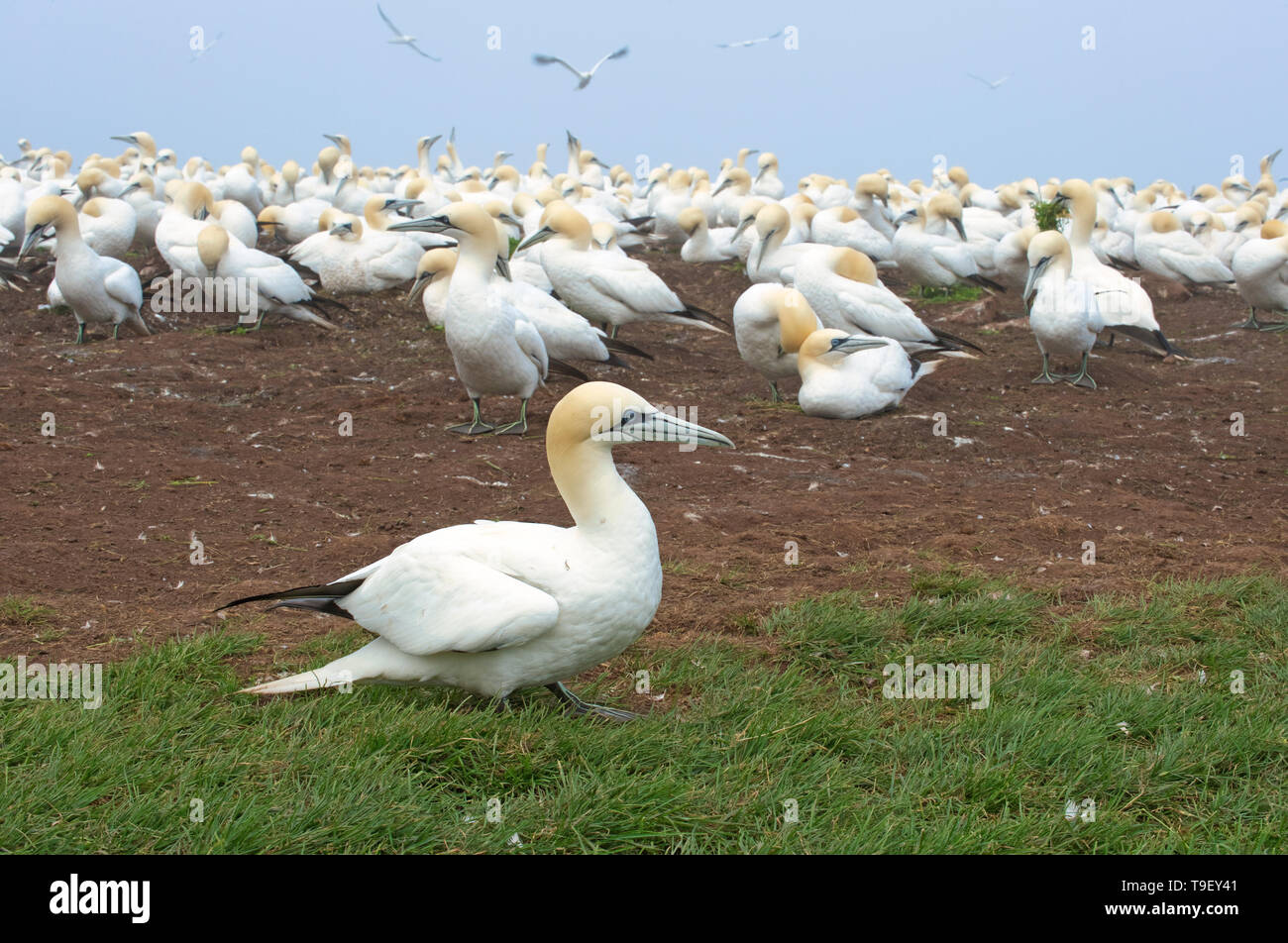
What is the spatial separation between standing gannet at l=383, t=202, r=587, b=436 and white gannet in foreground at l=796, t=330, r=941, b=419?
210 centimetres

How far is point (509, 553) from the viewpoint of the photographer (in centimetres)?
394

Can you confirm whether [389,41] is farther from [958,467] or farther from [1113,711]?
[1113,711]

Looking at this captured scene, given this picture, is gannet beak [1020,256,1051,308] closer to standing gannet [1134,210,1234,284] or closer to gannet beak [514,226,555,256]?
gannet beak [514,226,555,256]

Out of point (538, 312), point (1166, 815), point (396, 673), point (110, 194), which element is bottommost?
point (1166, 815)

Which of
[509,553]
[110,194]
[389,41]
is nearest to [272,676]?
[509,553]

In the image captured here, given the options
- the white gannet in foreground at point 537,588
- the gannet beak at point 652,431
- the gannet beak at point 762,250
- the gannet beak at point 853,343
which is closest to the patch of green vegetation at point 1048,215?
the gannet beak at point 762,250

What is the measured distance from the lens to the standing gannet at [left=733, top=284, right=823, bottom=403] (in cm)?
980

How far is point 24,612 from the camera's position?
16.1ft

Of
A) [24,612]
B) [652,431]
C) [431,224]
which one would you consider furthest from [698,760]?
[431,224]

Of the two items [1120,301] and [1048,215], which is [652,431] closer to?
[1120,301]

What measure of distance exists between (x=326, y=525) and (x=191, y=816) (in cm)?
333

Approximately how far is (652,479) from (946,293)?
10400mm

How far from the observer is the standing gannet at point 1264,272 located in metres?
13.7

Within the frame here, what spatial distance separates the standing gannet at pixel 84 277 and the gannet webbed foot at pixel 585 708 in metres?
9.81
